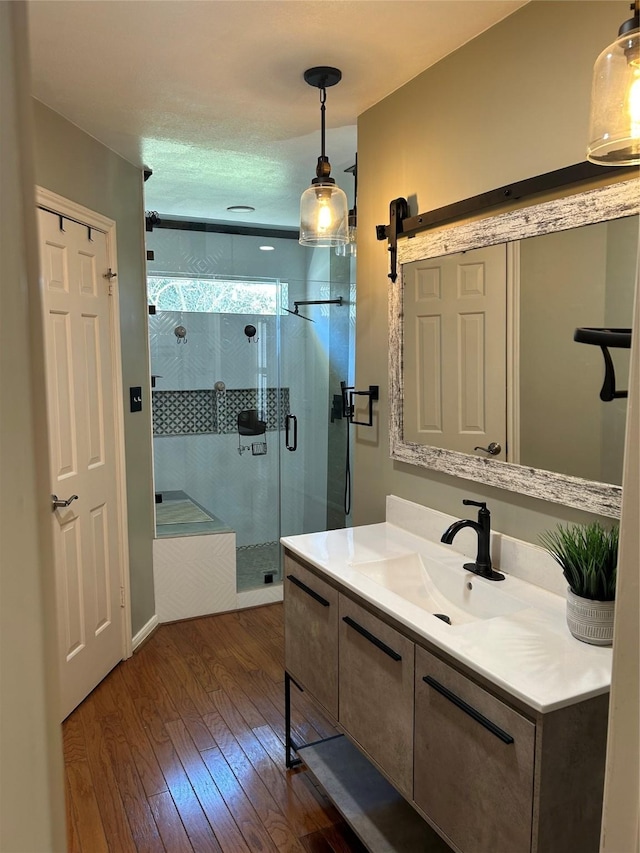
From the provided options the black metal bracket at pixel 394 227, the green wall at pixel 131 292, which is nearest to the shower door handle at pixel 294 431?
the green wall at pixel 131 292

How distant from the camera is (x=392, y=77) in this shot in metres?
2.28

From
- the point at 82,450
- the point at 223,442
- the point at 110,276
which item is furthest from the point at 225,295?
the point at 82,450

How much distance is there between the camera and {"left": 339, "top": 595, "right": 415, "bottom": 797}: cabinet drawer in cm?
164

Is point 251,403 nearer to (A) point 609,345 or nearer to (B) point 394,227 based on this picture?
(B) point 394,227

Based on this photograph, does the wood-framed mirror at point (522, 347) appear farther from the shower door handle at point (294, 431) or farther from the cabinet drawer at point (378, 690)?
the shower door handle at point (294, 431)

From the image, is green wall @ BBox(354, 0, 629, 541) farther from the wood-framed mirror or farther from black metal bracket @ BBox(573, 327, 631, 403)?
black metal bracket @ BBox(573, 327, 631, 403)

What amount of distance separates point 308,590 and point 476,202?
1.37 m

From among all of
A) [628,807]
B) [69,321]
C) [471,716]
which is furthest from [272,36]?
[628,807]

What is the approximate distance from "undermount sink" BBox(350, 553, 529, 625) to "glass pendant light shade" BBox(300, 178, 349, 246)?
1.18 m

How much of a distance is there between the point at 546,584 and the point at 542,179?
113cm

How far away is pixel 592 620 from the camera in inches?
56.4

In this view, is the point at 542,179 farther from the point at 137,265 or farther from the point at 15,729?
the point at 137,265

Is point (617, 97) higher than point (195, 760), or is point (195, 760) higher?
point (617, 97)

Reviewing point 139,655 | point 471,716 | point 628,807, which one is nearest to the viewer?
point 628,807
